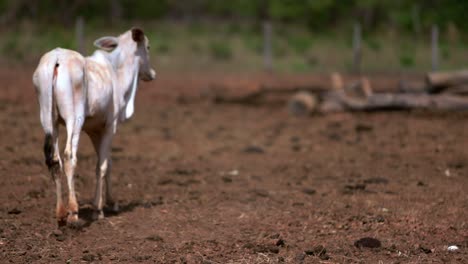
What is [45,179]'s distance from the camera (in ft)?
31.2

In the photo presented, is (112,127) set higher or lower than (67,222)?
higher

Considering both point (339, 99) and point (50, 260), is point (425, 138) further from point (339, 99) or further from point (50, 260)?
point (50, 260)

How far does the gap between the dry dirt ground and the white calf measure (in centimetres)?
48

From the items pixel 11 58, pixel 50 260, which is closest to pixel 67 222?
pixel 50 260

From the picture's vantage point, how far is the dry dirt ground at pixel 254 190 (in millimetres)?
6777

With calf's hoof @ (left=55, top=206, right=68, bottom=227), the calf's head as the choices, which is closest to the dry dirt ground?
calf's hoof @ (left=55, top=206, right=68, bottom=227)

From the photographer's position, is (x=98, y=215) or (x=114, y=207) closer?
(x=98, y=215)

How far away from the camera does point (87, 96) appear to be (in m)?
7.50

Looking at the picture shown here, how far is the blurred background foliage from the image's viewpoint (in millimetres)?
25359

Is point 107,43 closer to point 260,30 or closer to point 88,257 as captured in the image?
point 88,257

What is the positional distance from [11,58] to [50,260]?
707 inches

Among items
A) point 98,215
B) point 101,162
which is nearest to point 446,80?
point 101,162

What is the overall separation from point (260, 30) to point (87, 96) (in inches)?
1056

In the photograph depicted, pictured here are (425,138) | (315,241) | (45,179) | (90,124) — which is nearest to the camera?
(315,241)
